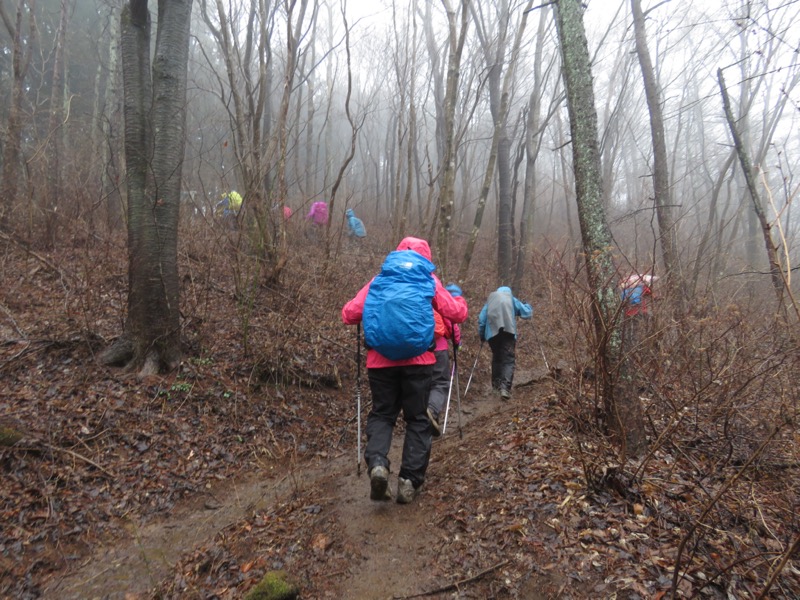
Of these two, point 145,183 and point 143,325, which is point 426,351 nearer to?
point 143,325

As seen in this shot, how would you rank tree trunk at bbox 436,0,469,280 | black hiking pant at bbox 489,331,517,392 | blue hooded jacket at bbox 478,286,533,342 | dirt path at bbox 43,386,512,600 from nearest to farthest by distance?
dirt path at bbox 43,386,512,600
blue hooded jacket at bbox 478,286,533,342
black hiking pant at bbox 489,331,517,392
tree trunk at bbox 436,0,469,280

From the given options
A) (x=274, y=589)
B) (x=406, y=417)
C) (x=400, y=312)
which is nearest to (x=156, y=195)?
(x=400, y=312)

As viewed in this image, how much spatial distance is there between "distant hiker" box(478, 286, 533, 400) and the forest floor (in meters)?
0.60

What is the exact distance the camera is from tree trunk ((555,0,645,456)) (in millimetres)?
3574

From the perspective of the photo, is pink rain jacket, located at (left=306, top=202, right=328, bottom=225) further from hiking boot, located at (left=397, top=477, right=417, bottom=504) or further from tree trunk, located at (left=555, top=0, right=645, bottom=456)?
hiking boot, located at (left=397, top=477, right=417, bottom=504)

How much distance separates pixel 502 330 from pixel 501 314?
0.26 m

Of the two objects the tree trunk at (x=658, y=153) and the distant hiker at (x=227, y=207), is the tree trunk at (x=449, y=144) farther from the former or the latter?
the distant hiker at (x=227, y=207)

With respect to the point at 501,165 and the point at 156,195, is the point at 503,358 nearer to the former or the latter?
the point at 156,195

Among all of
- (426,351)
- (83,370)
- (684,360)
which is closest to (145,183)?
(83,370)

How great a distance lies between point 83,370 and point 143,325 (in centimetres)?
77

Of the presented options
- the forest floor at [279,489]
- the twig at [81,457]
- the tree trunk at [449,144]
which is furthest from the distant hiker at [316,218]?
the twig at [81,457]

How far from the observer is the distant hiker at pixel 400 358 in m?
3.67

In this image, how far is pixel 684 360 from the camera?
4469 mm

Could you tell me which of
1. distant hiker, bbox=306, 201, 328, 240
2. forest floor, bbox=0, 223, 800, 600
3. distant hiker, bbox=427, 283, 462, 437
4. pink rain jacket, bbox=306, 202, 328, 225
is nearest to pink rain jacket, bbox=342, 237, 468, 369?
distant hiker, bbox=427, 283, 462, 437
